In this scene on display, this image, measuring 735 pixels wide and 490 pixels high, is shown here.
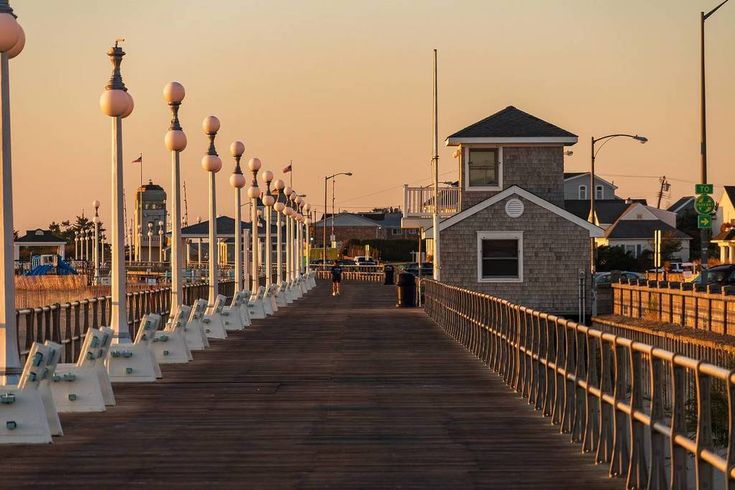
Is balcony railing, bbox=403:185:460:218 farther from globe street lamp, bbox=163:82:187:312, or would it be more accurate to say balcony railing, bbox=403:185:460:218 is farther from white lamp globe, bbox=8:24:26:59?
white lamp globe, bbox=8:24:26:59

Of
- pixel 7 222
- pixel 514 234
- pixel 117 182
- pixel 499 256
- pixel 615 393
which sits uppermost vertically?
pixel 117 182

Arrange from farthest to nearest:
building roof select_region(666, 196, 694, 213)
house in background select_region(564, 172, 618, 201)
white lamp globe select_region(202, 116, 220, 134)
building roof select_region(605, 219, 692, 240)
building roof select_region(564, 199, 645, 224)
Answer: building roof select_region(666, 196, 694, 213) → house in background select_region(564, 172, 618, 201) → building roof select_region(564, 199, 645, 224) → building roof select_region(605, 219, 692, 240) → white lamp globe select_region(202, 116, 220, 134)

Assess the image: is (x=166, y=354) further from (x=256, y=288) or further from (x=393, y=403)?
(x=256, y=288)

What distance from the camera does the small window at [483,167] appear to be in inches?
2367

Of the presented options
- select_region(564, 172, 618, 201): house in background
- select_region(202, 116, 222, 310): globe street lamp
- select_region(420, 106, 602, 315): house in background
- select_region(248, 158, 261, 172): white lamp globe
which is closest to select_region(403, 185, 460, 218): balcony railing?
select_region(420, 106, 602, 315): house in background

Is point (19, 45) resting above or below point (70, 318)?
above

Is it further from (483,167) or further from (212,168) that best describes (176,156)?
(483,167)

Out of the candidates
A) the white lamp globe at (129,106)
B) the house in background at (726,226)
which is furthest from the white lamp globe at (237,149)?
the house in background at (726,226)

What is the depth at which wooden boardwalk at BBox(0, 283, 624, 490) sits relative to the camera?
12281 millimetres

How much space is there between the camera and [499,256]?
57.7m

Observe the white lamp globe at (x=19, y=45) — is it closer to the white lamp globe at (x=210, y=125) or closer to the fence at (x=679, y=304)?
the white lamp globe at (x=210, y=125)

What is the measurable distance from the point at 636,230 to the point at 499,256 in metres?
72.3

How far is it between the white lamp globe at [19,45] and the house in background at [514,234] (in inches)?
1630

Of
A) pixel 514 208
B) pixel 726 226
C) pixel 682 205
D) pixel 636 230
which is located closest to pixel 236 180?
pixel 514 208
